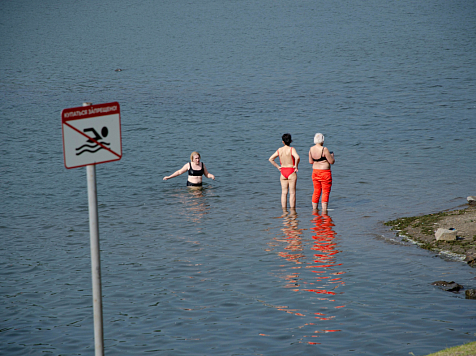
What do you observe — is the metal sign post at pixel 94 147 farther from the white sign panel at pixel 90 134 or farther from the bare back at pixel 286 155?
the bare back at pixel 286 155

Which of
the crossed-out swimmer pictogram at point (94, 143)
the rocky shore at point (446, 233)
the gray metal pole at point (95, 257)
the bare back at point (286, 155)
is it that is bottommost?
the rocky shore at point (446, 233)

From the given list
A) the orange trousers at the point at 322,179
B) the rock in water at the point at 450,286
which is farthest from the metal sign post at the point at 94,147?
the orange trousers at the point at 322,179

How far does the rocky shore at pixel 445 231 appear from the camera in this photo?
12.2 m

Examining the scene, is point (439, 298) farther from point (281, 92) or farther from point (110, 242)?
point (281, 92)

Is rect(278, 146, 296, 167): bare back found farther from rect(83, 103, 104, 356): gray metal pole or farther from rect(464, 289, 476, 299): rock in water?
rect(83, 103, 104, 356): gray metal pole

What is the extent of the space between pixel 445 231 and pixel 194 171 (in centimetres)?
927

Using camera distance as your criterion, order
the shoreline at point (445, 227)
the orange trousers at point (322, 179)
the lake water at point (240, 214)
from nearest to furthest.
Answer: the lake water at point (240, 214) → the shoreline at point (445, 227) → the orange trousers at point (322, 179)

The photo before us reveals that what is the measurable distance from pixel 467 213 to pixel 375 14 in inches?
3369

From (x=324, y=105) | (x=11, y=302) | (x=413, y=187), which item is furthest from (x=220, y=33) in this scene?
(x=11, y=302)

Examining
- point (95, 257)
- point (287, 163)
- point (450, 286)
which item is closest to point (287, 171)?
point (287, 163)

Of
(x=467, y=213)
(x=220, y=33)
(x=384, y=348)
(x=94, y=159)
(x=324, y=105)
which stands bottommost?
(x=384, y=348)

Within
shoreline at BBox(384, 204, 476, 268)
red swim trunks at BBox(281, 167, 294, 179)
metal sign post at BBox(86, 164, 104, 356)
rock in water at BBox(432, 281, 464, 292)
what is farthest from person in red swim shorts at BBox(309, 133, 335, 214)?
metal sign post at BBox(86, 164, 104, 356)

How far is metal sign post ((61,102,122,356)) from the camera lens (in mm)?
5129

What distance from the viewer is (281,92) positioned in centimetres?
4700
